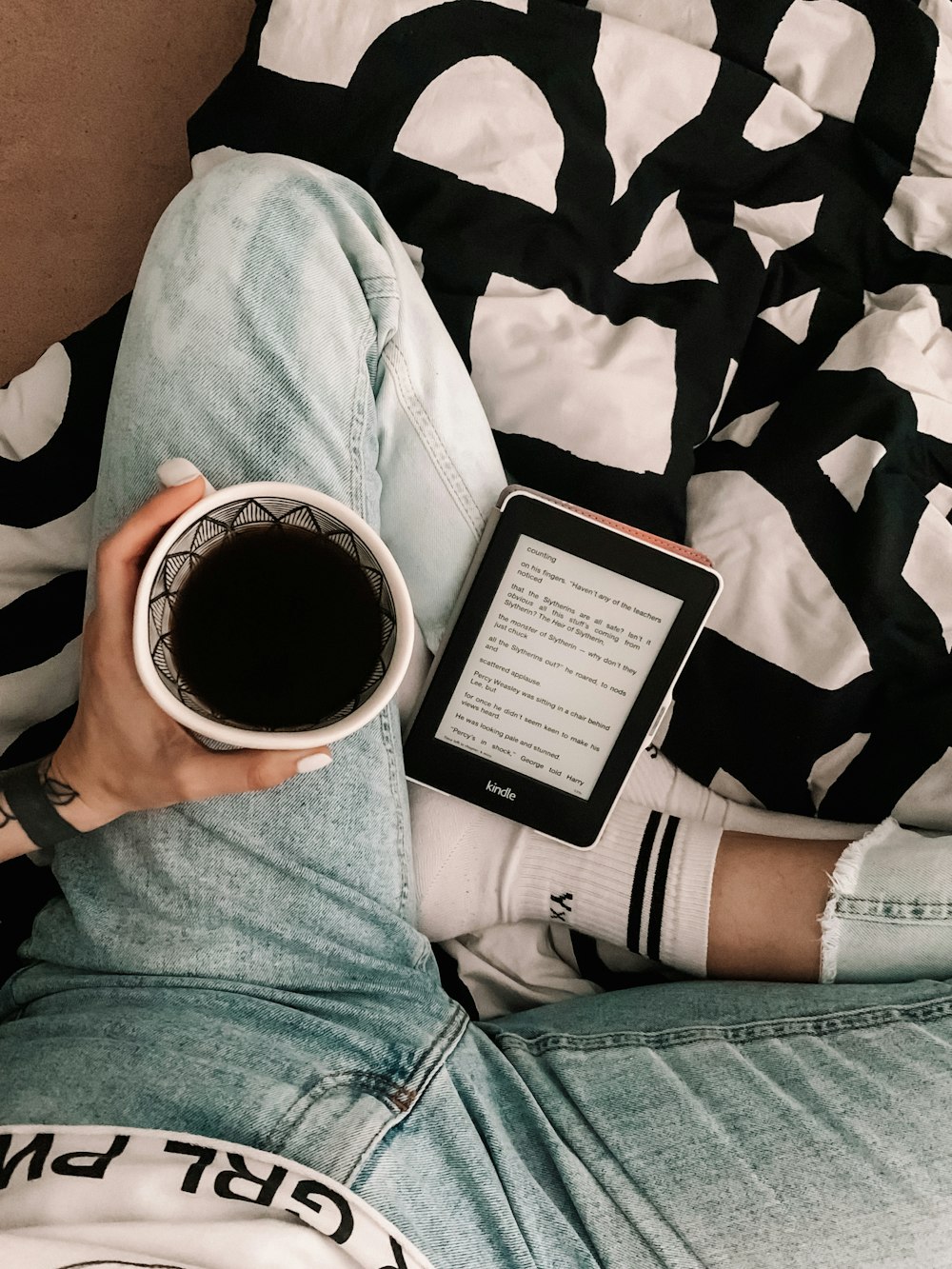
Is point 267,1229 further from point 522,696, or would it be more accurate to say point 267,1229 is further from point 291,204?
point 291,204

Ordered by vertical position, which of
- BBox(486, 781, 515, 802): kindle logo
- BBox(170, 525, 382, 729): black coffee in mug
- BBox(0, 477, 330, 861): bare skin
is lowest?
BBox(486, 781, 515, 802): kindle logo

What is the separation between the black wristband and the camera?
1.97 ft

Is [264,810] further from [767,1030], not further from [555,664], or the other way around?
[767,1030]

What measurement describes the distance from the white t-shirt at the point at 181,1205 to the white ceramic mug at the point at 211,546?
24cm

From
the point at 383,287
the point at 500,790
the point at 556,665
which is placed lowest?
the point at 500,790

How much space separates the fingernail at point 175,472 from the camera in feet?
1.53

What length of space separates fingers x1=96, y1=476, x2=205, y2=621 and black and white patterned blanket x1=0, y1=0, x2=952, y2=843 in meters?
0.30

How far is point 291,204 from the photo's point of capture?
629 millimetres

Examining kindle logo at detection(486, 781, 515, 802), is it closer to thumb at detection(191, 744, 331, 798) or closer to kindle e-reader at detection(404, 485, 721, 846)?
kindle e-reader at detection(404, 485, 721, 846)

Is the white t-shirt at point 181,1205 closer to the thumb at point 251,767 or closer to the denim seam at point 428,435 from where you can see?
the thumb at point 251,767

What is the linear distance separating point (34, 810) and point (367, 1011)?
262 mm

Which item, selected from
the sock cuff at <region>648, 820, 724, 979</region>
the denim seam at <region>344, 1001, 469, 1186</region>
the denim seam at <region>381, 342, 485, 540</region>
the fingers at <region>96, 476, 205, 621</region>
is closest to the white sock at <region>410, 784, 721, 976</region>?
the sock cuff at <region>648, 820, 724, 979</region>

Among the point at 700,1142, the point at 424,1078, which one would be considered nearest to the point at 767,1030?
the point at 700,1142

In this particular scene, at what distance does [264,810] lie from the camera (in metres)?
0.63
